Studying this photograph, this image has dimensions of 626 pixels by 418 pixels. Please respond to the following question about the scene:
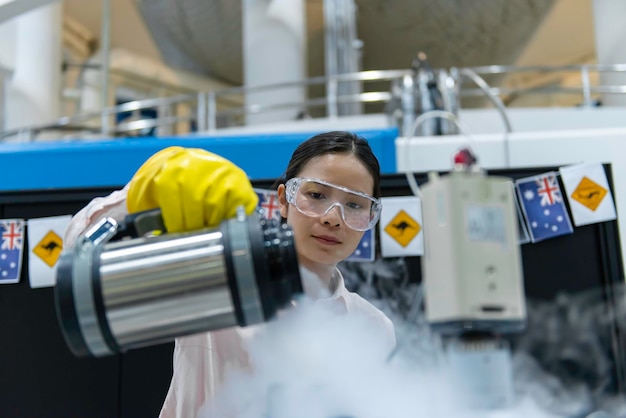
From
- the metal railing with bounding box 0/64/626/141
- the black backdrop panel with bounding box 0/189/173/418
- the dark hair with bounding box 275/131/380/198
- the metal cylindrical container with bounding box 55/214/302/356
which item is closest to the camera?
the metal cylindrical container with bounding box 55/214/302/356

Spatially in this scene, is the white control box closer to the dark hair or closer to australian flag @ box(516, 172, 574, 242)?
the dark hair

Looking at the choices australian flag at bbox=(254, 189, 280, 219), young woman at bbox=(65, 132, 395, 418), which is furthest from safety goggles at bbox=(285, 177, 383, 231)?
australian flag at bbox=(254, 189, 280, 219)

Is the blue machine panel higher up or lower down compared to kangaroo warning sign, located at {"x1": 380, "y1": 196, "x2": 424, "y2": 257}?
higher up

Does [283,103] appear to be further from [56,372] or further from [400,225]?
[56,372]

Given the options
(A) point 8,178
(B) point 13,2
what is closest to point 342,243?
(A) point 8,178

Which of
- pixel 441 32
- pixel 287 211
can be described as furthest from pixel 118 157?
pixel 441 32

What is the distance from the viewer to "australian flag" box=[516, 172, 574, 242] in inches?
72.4

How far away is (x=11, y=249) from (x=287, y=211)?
1.17 m

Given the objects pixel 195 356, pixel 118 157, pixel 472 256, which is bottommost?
pixel 195 356

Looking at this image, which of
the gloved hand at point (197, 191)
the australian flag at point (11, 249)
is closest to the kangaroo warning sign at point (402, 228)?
the australian flag at point (11, 249)

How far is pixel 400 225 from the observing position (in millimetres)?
1853

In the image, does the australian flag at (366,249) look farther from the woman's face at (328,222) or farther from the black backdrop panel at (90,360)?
the woman's face at (328,222)

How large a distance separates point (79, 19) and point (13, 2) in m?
5.26

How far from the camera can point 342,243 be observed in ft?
3.13
